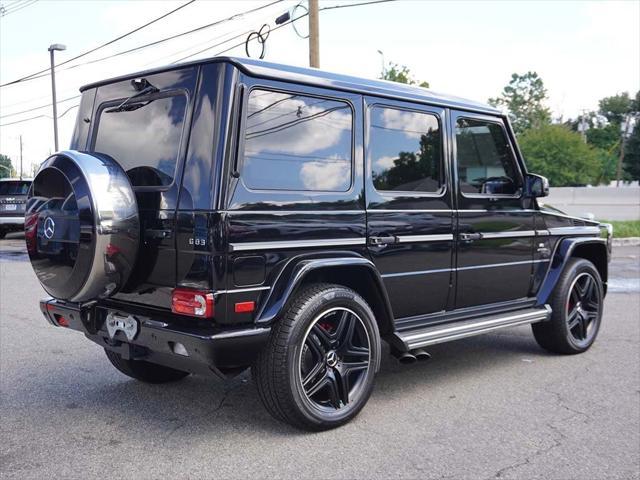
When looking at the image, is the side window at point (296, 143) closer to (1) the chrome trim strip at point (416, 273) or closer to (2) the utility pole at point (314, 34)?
(1) the chrome trim strip at point (416, 273)

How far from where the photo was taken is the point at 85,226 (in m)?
3.53

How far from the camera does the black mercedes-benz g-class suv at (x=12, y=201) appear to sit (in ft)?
60.9

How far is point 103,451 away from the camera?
3588 mm

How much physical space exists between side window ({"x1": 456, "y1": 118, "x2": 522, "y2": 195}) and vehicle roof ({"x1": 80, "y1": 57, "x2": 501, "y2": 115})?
0.20 m

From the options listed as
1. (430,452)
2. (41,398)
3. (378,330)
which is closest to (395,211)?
(378,330)

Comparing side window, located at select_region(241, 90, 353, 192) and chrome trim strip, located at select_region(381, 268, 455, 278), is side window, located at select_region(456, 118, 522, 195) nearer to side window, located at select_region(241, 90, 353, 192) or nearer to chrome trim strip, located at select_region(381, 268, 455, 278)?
chrome trim strip, located at select_region(381, 268, 455, 278)

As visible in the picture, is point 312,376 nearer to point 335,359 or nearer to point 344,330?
point 335,359

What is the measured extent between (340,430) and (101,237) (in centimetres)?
180

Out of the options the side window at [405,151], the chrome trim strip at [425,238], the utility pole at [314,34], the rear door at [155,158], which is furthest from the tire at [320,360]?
the utility pole at [314,34]

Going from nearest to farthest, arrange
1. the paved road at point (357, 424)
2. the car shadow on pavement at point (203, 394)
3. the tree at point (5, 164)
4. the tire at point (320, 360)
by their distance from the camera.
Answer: the paved road at point (357, 424), the tire at point (320, 360), the car shadow on pavement at point (203, 394), the tree at point (5, 164)

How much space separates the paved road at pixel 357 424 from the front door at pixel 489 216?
0.74m

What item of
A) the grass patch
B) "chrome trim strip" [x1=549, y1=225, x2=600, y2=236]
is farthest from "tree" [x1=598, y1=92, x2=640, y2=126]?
"chrome trim strip" [x1=549, y1=225, x2=600, y2=236]

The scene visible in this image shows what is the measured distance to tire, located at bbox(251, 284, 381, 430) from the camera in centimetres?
368

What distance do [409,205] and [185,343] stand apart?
6.10 ft
